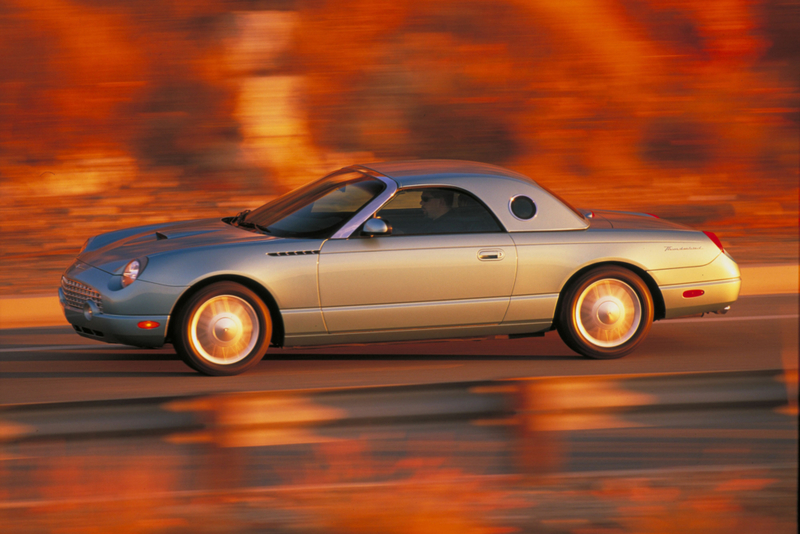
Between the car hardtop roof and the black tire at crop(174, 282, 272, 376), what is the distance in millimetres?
1360

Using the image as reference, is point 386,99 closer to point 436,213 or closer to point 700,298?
point 436,213

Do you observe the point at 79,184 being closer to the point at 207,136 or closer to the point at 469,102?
the point at 207,136

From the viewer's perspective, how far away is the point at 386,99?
17.7 meters

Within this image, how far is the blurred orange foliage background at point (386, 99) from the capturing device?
16.4 m

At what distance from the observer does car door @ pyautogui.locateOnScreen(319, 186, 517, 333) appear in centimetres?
699

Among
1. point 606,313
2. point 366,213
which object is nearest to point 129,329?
point 366,213

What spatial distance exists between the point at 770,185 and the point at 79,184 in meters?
11.1

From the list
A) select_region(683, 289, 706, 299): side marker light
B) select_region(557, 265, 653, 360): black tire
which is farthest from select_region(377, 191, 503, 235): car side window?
select_region(683, 289, 706, 299): side marker light

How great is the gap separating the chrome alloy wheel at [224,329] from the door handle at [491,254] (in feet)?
5.19

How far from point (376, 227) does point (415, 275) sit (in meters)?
0.42

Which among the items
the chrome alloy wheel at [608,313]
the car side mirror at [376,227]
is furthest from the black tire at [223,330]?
the chrome alloy wheel at [608,313]

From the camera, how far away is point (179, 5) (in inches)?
709

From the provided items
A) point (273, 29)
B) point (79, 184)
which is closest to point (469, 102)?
point (273, 29)

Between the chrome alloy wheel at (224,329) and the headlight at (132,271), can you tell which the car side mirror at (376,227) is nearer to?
Answer: the chrome alloy wheel at (224,329)
